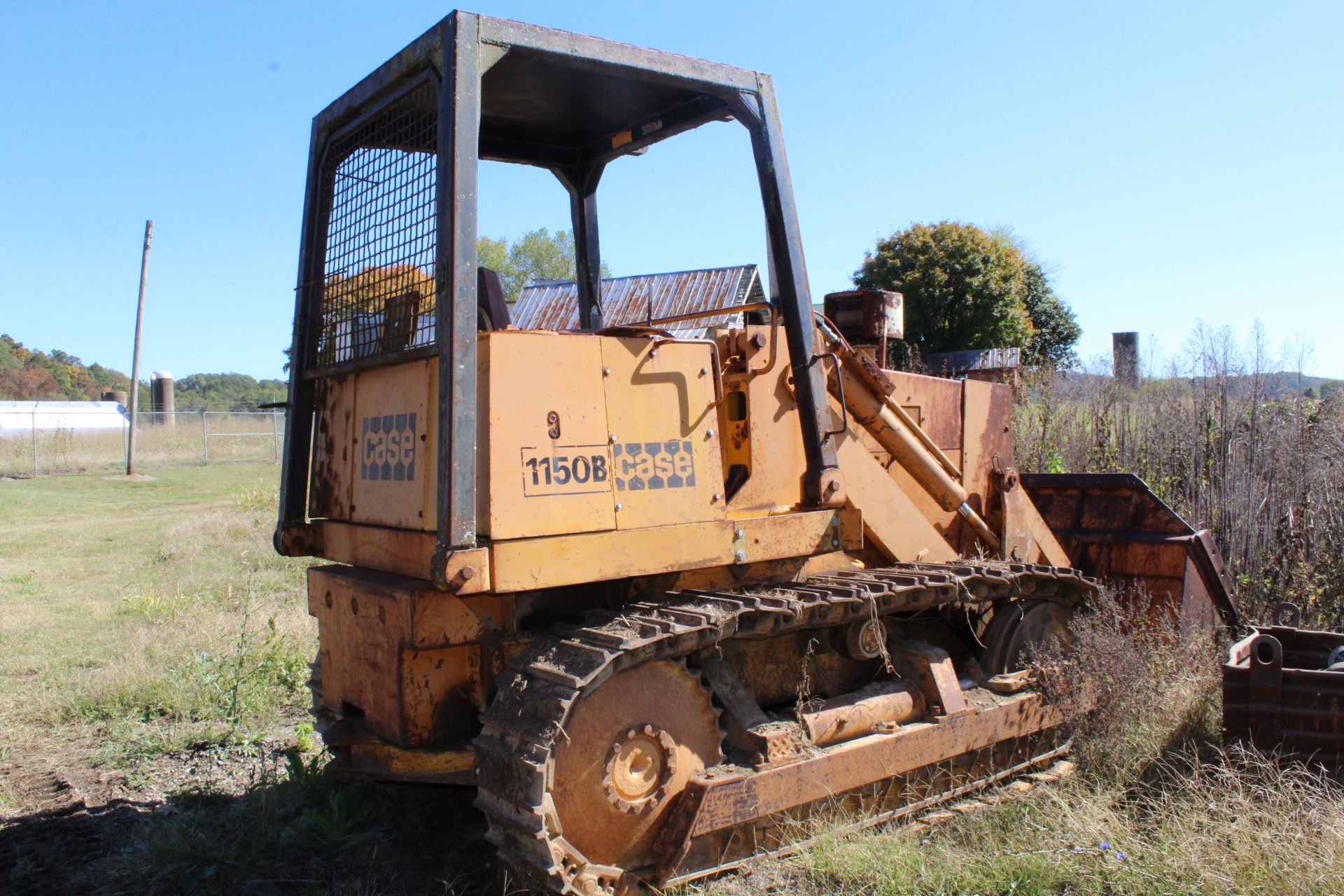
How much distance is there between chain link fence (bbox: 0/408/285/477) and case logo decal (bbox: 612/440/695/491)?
24088 millimetres

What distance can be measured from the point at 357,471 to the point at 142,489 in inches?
849

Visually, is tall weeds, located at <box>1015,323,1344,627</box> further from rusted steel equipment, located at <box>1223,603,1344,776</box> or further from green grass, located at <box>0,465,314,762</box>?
green grass, located at <box>0,465,314,762</box>

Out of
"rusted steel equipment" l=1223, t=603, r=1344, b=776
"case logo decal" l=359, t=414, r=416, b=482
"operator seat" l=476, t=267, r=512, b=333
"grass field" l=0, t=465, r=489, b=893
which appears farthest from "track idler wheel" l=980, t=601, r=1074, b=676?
"case logo decal" l=359, t=414, r=416, b=482

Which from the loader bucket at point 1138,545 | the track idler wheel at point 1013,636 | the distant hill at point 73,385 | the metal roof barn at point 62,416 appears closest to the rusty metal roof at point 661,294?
the loader bucket at point 1138,545

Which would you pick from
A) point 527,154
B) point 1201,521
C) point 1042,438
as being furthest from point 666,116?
point 1042,438

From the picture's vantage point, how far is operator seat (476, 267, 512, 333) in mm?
3893

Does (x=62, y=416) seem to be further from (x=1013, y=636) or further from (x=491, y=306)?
(x=1013, y=636)

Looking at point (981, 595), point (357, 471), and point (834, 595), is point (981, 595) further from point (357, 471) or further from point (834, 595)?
point (357, 471)

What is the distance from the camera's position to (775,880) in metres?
3.85

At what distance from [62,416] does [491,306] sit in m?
43.4

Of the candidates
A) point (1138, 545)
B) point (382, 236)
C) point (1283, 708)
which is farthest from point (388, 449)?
point (1138, 545)

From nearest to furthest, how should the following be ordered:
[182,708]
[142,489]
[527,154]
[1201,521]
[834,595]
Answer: [834,595] < [527,154] < [182,708] < [1201,521] < [142,489]

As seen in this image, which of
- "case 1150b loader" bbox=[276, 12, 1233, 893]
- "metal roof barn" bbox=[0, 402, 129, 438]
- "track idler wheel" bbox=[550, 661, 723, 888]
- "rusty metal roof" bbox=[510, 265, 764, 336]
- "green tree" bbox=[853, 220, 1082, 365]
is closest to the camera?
"case 1150b loader" bbox=[276, 12, 1233, 893]

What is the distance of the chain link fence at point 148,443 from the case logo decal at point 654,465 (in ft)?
79.0
